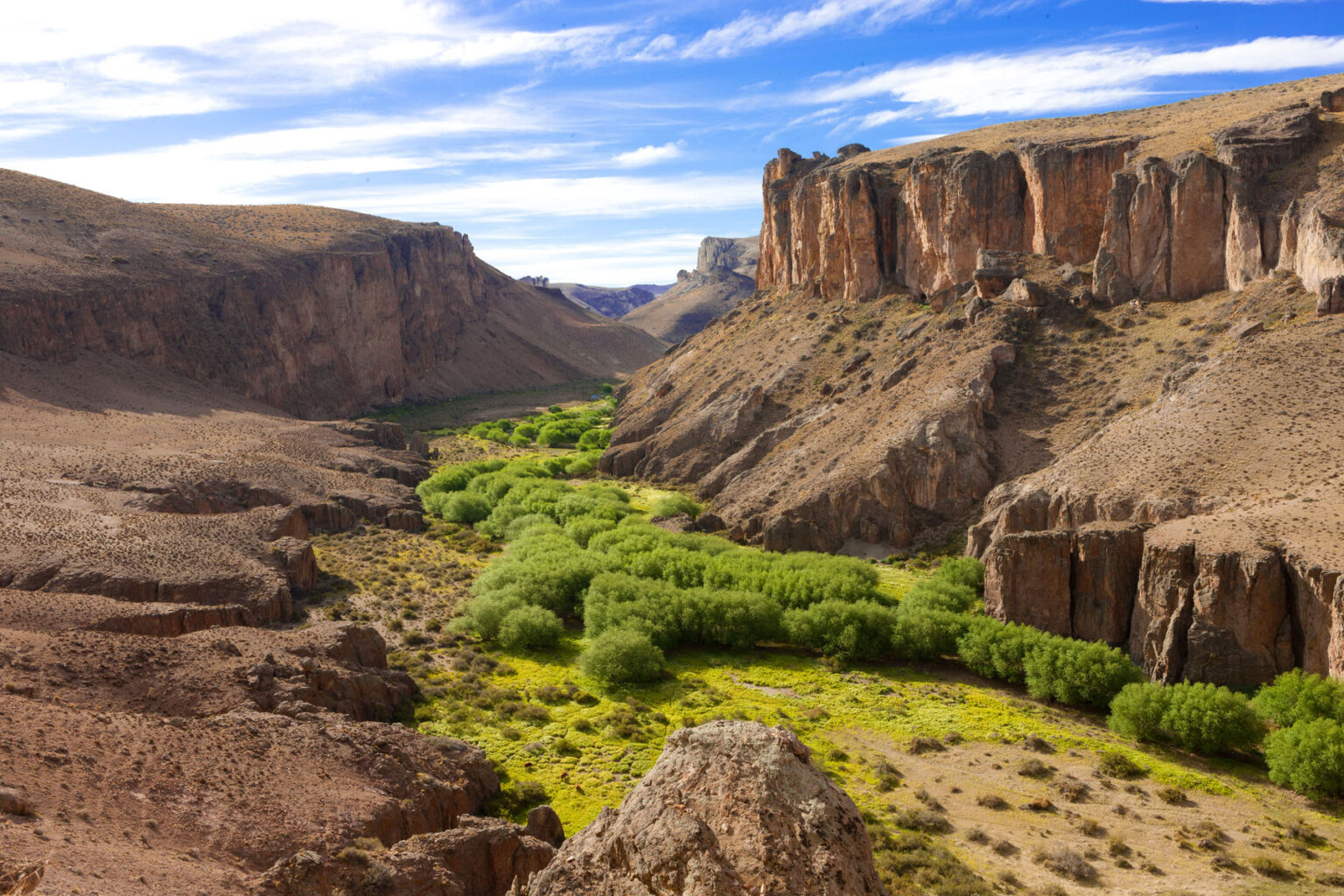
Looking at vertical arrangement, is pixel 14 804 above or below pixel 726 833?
below

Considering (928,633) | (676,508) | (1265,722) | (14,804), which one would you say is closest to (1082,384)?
(928,633)

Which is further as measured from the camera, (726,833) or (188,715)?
(188,715)

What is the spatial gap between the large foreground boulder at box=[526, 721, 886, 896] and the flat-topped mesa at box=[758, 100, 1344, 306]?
1981 inches

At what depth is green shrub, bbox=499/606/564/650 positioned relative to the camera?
43.2 metres

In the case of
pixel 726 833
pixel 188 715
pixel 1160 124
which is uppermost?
pixel 1160 124

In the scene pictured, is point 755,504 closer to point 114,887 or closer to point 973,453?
point 973,453

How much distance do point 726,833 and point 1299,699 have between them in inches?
1005

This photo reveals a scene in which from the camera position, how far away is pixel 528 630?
142 feet

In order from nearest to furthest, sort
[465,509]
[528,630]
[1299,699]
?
[1299,699] → [528,630] → [465,509]

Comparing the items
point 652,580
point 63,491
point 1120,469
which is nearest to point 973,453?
point 1120,469

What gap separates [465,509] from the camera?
69938mm

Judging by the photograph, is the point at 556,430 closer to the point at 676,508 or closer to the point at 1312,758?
the point at 676,508

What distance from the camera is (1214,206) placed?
Result: 193 feet

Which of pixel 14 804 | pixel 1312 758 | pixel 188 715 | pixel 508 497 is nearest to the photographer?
pixel 14 804
